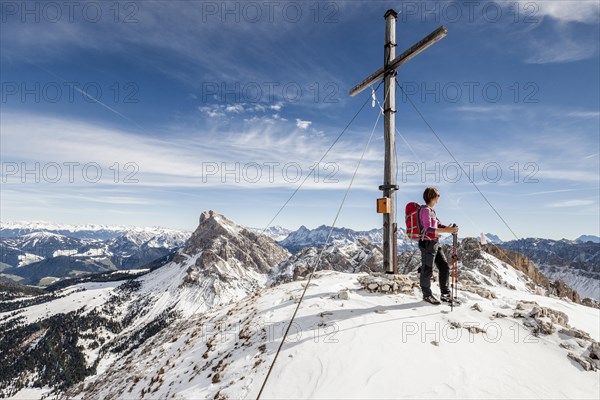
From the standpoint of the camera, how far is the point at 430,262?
1143cm

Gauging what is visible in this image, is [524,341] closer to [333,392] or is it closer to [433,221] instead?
[433,221]

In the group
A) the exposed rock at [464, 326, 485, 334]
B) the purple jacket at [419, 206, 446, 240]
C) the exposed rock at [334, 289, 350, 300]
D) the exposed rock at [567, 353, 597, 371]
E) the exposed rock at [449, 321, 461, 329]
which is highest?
the purple jacket at [419, 206, 446, 240]

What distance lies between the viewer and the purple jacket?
442 inches

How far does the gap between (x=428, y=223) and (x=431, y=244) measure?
33.8 inches

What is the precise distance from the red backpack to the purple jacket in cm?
17

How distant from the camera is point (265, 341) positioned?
34.3ft

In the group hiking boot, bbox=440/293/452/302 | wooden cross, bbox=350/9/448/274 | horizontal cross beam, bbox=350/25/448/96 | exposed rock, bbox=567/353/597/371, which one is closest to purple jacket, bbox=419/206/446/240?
wooden cross, bbox=350/9/448/274

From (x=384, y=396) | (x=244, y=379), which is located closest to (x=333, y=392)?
(x=384, y=396)

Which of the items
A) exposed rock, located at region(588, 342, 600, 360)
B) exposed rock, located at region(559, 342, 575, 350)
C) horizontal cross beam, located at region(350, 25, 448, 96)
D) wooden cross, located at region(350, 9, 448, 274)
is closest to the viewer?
exposed rock, located at region(588, 342, 600, 360)

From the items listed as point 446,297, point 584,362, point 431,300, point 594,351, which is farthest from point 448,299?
point 594,351

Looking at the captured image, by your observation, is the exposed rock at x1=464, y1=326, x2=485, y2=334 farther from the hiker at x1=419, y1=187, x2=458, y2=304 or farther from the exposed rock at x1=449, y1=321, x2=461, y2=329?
the hiker at x1=419, y1=187, x2=458, y2=304

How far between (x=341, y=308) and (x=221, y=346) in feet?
16.8

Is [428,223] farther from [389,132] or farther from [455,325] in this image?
[389,132]

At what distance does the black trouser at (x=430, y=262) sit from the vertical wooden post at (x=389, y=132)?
7.22ft
